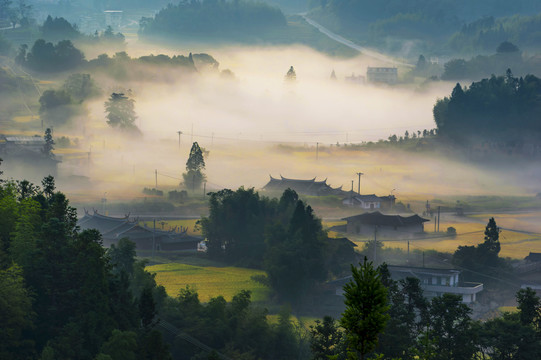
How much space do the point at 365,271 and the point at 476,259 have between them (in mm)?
55982

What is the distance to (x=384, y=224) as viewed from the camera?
109 metres

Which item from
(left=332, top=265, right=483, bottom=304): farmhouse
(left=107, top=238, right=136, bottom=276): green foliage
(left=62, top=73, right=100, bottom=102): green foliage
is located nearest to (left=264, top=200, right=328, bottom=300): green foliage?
(left=332, top=265, right=483, bottom=304): farmhouse

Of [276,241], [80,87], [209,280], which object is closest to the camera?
[209,280]

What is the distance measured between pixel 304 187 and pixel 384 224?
26.4m

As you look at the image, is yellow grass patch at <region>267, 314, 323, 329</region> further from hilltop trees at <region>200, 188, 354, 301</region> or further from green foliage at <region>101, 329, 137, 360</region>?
green foliage at <region>101, 329, 137, 360</region>

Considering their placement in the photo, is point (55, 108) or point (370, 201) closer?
point (370, 201)

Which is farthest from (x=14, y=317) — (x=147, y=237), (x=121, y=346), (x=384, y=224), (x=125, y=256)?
(x=384, y=224)

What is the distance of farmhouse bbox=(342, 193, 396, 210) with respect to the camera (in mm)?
124000

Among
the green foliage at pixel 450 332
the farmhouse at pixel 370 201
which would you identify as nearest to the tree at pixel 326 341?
the green foliage at pixel 450 332

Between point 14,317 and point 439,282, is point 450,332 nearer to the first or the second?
point 14,317

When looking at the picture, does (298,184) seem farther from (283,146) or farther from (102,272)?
(102,272)

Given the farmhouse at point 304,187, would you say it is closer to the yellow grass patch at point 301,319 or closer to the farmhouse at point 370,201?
the farmhouse at point 370,201

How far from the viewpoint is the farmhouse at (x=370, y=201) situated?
407ft

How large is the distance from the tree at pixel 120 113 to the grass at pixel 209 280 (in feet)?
270
